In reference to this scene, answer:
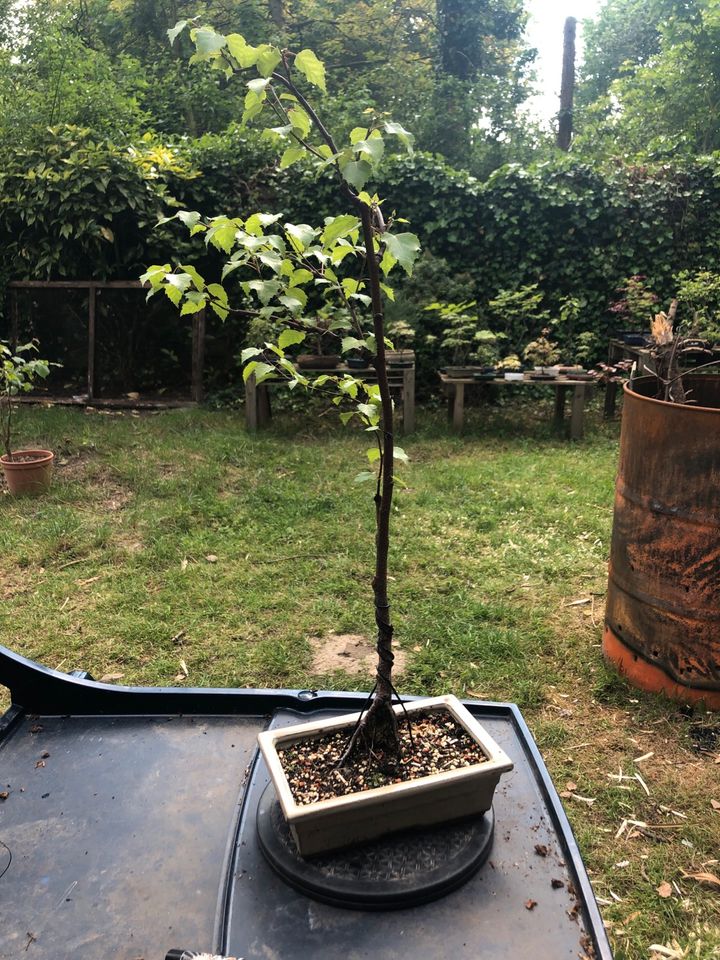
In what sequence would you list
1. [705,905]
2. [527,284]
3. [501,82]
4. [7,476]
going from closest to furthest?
1. [705,905]
2. [7,476]
3. [527,284]
4. [501,82]

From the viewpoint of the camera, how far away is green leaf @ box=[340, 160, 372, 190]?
1146 mm

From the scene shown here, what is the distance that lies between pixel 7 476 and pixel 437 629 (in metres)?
3.29

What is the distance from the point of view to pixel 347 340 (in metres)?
1.44

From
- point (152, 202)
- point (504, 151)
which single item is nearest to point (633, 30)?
point (504, 151)

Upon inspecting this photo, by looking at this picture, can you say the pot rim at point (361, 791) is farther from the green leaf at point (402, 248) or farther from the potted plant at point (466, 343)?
the potted plant at point (466, 343)

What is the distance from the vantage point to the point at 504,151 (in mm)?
13906

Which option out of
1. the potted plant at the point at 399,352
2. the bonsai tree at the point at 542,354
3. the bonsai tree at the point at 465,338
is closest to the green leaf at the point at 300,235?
the bonsai tree at the point at 465,338

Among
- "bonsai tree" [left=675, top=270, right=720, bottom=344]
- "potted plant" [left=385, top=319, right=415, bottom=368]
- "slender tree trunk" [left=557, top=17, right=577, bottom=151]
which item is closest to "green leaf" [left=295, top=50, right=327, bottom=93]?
"potted plant" [left=385, top=319, right=415, bottom=368]

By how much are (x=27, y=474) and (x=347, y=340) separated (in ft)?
13.4

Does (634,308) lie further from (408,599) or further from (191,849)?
(191,849)

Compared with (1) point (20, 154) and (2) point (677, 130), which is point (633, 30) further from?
(1) point (20, 154)

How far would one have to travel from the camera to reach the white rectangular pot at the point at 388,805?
52.0 inches

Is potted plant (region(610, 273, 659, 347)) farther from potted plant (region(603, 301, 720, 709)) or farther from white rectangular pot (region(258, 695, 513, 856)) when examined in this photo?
white rectangular pot (region(258, 695, 513, 856))

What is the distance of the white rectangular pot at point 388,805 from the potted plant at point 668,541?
4.53ft
